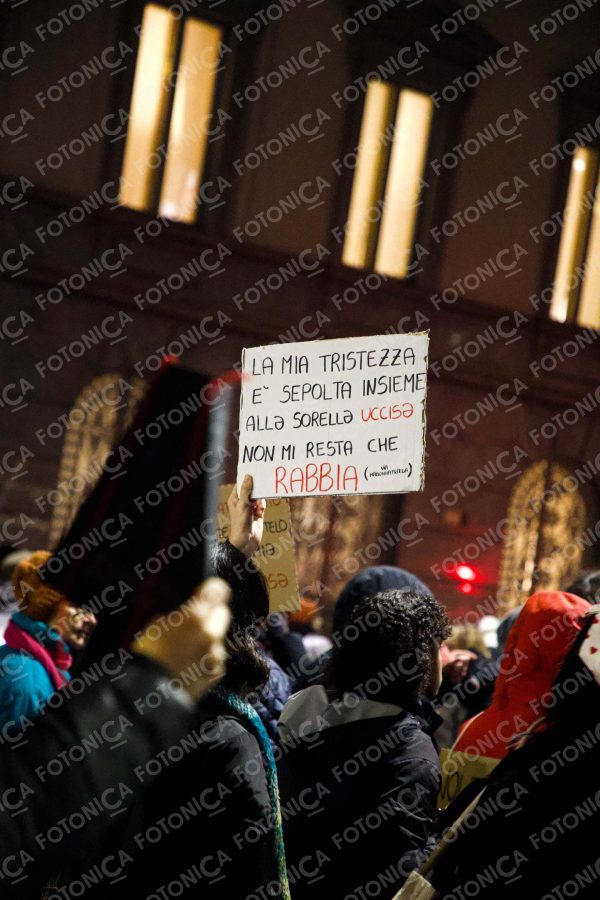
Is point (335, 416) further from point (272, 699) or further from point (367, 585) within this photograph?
point (272, 699)

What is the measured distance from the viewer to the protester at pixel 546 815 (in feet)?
6.43

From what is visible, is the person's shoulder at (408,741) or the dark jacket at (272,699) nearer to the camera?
the person's shoulder at (408,741)

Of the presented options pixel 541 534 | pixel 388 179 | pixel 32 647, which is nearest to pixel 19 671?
pixel 32 647

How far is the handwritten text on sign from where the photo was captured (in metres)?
3.26

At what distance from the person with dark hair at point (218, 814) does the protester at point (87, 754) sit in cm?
39

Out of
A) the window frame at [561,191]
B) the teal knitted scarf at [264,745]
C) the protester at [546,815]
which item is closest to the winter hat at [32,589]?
the teal knitted scarf at [264,745]

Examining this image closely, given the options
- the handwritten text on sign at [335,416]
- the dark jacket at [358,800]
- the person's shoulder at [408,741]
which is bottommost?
the dark jacket at [358,800]

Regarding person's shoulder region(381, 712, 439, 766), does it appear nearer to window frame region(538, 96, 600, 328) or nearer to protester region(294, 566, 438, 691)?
protester region(294, 566, 438, 691)

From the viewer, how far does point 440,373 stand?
14.2 meters

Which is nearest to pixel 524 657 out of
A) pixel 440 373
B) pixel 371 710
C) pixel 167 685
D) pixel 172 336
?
pixel 371 710

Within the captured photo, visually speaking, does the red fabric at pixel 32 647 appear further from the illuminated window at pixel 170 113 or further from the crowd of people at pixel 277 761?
the illuminated window at pixel 170 113

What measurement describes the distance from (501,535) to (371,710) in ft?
38.8

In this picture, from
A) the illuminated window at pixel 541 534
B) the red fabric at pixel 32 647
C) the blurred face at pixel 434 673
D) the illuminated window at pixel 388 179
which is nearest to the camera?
the blurred face at pixel 434 673

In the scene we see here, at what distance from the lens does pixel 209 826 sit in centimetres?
214
